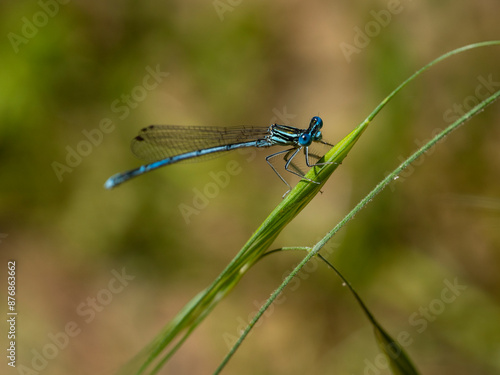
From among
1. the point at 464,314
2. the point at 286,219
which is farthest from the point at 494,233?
the point at 286,219

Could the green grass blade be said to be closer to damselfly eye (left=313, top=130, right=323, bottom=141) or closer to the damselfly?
damselfly eye (left=313, top=130, right=323, bottom=141)

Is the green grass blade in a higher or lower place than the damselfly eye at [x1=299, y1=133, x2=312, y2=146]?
lower

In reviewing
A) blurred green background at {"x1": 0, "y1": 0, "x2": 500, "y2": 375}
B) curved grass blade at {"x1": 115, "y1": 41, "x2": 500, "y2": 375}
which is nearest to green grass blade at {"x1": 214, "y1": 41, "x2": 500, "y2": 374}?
curved grass blade at {"x1": 115, "y1": 41, "x2": 500, "y2": 375}

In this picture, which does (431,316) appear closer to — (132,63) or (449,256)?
(449,256)

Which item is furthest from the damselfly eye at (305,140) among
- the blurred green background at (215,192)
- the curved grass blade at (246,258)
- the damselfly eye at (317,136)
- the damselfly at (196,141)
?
the blurred green background at (215,192)

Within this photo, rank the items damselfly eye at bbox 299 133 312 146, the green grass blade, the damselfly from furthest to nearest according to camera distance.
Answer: the damselfly
damselfly eye at bbox 299 133 312 146
the green grass blade

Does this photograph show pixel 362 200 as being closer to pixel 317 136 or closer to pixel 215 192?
pixel 317 136

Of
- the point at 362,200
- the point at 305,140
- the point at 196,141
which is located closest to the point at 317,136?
the point at 305,140

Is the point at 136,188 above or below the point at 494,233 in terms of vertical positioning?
above

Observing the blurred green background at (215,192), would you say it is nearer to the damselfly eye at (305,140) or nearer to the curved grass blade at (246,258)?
the damselfly eye at (305,140)
